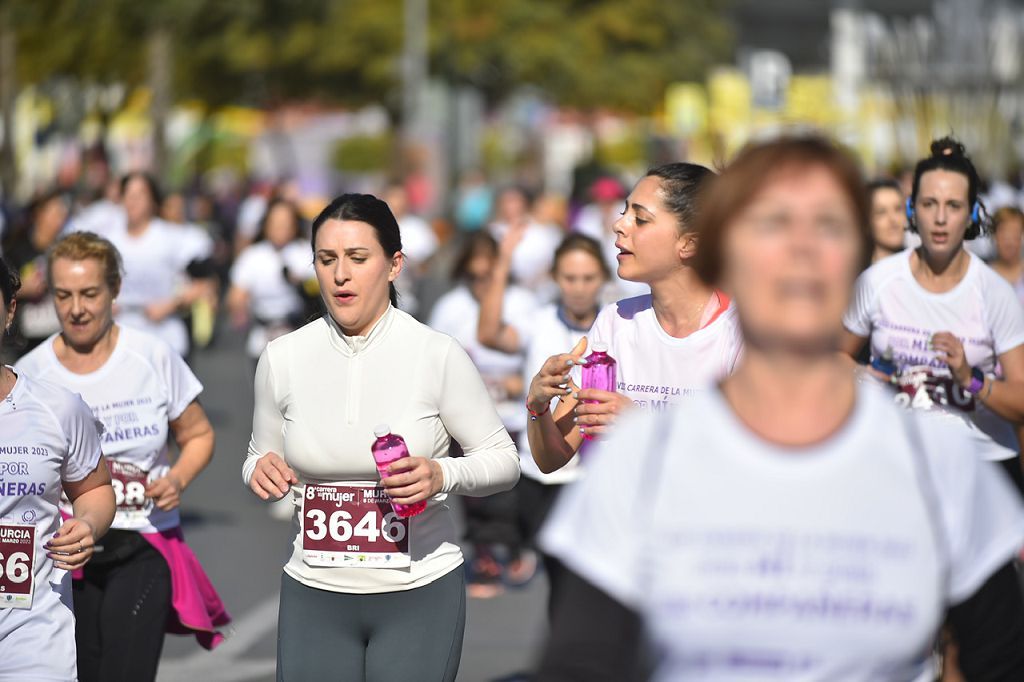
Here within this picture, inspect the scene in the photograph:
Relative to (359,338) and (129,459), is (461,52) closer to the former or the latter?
(129,459)

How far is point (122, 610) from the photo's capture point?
5805 mm

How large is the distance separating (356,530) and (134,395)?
1501mm

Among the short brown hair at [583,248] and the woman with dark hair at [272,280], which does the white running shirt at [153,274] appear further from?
the short brown hair at [583,248]

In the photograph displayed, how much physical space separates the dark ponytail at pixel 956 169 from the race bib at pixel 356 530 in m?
2.69

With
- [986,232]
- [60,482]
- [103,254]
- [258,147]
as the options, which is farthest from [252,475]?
[258,147]

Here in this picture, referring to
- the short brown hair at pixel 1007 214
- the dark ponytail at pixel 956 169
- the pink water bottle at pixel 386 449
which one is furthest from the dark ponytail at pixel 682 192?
the short brown hair at pixel 1007 214

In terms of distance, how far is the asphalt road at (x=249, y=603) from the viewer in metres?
7.72

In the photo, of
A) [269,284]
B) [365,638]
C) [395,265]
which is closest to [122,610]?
[365,638]

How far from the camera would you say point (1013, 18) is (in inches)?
1996

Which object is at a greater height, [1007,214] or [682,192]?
[1007,214]

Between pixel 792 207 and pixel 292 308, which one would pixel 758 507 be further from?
pixel 292 308

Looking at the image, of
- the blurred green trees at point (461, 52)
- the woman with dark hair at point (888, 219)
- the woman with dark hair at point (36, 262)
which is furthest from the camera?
the blurred green trees at point (461, 52)

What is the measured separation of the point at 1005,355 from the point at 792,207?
389 cm

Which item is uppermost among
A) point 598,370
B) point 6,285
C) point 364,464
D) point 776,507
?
point 6,285
